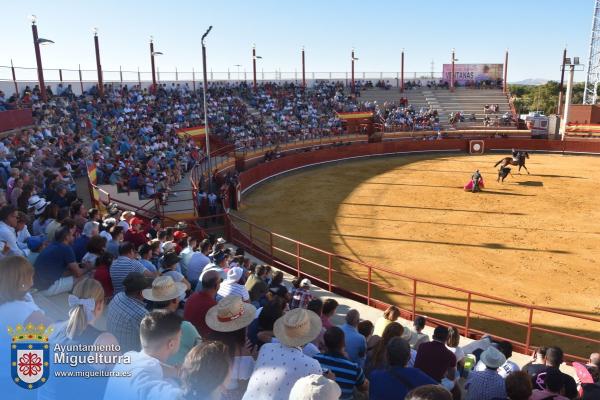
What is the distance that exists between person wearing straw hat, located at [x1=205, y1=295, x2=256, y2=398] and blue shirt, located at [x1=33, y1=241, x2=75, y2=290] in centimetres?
271

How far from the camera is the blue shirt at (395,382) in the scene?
3.62 meters

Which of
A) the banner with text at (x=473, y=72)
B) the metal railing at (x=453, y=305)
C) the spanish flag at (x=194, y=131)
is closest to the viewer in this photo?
the metal railing at (x=453, y=305)

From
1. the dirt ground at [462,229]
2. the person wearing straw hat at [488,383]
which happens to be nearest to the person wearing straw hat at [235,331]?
the person wearing straw hat at [488,383]

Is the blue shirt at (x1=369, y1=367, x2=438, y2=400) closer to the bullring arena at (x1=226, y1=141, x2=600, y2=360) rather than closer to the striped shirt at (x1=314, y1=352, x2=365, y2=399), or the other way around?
the striped shirt at (x1=314, y1=352, x2=365, y2=399)

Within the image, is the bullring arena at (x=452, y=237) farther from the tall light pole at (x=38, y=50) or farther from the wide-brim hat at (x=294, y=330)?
the tall light pole at (x=38, y=50)

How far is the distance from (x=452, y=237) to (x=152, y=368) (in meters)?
14.9

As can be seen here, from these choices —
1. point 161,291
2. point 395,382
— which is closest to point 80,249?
point 161,291

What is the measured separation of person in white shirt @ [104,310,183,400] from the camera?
2674 mm

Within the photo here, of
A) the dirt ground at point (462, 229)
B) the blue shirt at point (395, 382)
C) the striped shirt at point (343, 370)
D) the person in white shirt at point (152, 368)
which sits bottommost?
the dirt ground at point (462, 229)

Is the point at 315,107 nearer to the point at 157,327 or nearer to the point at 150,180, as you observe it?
the point at 150,180

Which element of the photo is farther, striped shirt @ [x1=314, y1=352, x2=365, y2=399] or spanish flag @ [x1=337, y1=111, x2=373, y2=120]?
spanish flag @ [x1=337, y1=111, x2=373, y2=120]

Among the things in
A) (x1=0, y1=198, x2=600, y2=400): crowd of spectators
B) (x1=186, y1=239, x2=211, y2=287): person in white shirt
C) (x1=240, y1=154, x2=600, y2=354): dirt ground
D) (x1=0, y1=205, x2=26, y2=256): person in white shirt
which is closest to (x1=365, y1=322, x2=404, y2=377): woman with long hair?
(x1=0, y1=198, x2=600, y2=400): crowd of spectators

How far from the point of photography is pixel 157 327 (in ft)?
10.1

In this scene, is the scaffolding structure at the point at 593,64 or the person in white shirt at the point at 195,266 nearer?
the person in white shirt at the point at 195,266
